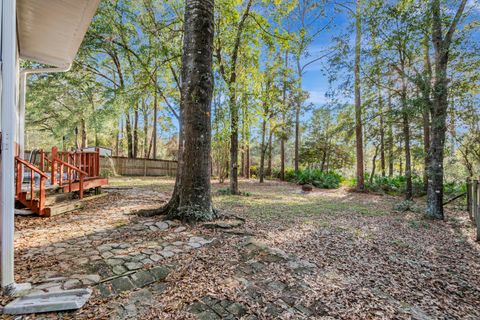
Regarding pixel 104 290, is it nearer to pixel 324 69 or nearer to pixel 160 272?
pixel 160 272

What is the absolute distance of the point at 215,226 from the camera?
12.8 feet

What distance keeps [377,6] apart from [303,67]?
31.2ft

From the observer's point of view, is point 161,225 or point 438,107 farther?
point 438,107

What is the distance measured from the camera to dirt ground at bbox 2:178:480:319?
205 cm

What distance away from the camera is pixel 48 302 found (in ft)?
5.98

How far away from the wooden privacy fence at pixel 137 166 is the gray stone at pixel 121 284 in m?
12.6

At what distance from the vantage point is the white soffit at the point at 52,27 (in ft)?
12.8

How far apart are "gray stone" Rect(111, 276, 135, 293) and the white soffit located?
411cm

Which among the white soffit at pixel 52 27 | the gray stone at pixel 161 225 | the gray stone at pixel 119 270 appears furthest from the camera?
the white soffit at pixel 52 27

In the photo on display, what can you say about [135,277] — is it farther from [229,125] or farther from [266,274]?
[229,125]

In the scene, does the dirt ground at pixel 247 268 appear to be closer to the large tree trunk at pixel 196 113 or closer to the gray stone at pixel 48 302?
the gray stone at pixel 48 302

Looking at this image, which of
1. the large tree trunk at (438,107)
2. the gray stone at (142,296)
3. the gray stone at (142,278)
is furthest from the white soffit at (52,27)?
the large tree trunk at (438,107)

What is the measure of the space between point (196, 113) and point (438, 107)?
598cm

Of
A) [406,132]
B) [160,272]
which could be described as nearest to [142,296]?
[160,272]
